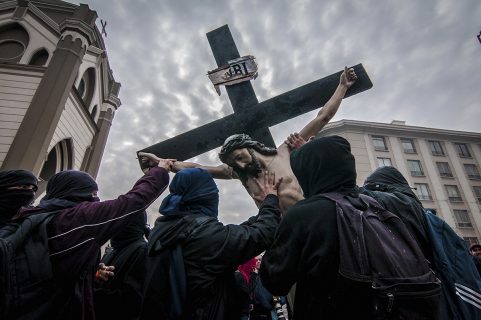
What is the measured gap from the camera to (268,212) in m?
1.67

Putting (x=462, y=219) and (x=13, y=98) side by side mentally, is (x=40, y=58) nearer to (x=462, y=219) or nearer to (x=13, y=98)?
(x=13, y=98)

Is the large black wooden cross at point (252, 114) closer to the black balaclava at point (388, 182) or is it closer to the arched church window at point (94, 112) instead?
the black balaclava at point (388, 182)

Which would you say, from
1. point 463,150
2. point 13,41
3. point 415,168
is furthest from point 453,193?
point 13,41

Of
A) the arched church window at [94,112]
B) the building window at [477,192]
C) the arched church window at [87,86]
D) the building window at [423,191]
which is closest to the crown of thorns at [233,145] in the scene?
the arched church window at [87,86]

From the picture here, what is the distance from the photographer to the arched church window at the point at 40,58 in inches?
394

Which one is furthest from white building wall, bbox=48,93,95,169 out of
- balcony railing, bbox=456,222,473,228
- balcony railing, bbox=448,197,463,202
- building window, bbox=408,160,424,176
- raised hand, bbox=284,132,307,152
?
balcony railing, bbox=448,197,463,202

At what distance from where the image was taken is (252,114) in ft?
9.23

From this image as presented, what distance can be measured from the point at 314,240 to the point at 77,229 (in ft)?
4.48

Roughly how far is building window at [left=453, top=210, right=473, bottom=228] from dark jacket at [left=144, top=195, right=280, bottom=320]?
32.7 m

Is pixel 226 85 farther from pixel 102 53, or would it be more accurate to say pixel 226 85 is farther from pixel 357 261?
pixel 102 53

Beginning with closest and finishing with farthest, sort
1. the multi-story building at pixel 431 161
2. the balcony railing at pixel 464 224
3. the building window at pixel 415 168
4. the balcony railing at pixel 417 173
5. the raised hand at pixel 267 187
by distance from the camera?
the raised hand at pixel 267 187, the balcony railing at pixel 464 224, the multi-story building at pixel 431 161, the balcony railing at pixel 417 173, the building window at pixel 415 168

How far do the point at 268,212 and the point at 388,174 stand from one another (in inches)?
40.9

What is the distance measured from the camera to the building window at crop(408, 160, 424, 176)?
2769 centimetres

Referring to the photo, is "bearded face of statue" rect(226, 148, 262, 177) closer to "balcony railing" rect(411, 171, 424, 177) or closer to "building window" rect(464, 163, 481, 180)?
"balcony railing" rect(411, 171, 424, 177)
